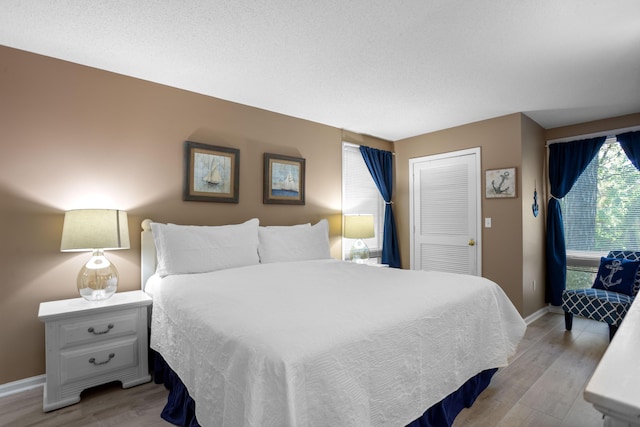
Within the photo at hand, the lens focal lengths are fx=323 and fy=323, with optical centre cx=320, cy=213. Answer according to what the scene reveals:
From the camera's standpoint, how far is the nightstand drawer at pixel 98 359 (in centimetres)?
212

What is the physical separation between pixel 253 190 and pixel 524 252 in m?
3.14

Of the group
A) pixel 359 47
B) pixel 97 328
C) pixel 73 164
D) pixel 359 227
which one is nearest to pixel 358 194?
pixel 359 227

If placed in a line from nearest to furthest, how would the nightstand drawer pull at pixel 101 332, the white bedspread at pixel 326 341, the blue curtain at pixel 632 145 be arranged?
the white bedspread at pixel 326 341 → the nightstand drawer pull at pixel 101 332 → the blue curtain at pixel 632 145

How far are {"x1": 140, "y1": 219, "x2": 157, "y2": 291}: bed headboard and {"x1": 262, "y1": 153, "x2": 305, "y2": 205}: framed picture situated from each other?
1.24m

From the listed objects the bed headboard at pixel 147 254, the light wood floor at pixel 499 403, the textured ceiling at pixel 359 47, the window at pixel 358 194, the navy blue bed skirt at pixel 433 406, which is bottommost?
the light wood floor at pixel 499 403

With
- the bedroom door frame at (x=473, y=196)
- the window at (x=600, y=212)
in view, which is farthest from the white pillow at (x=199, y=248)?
the window at (x=600, y=212)

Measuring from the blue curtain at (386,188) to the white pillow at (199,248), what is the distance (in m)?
2.36

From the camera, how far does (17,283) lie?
2.33 meters

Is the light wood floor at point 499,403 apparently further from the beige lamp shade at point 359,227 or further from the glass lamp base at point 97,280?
the beige lamp shade at point 359,227

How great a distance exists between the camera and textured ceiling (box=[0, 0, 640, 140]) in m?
1.93

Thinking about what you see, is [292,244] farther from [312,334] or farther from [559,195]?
[559,195]

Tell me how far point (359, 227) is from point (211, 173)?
1.88m

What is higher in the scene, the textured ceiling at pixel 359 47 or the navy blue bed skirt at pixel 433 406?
the textured ceiling at pixel 359 47

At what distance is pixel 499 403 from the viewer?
2.12 metres
